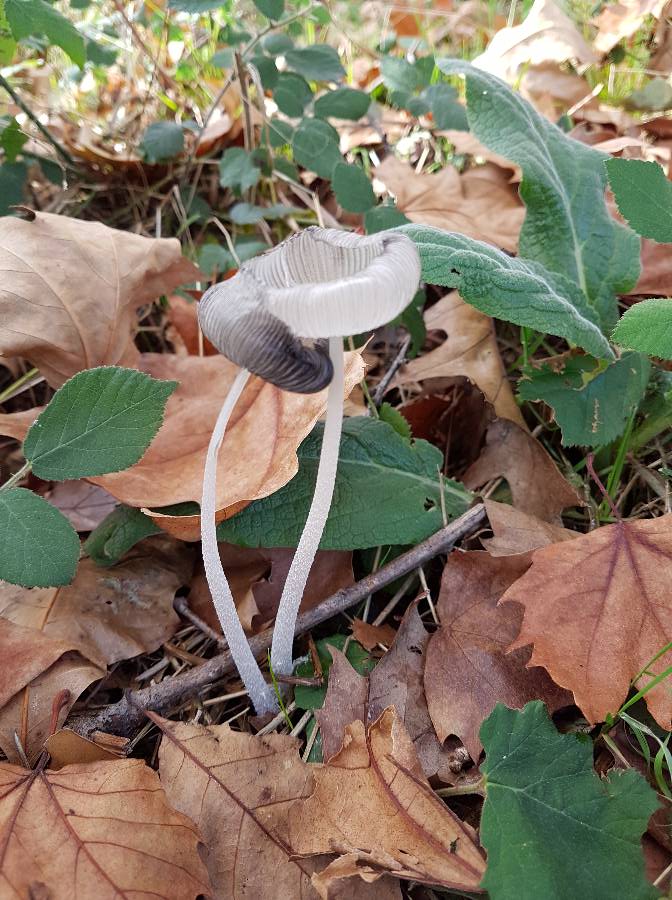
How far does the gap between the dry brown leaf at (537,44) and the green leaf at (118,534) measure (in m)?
2.78

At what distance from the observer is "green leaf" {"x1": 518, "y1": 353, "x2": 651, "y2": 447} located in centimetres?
207

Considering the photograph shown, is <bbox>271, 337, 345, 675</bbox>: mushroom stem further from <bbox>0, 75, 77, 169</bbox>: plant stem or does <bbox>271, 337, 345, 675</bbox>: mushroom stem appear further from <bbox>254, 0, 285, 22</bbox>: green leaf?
<bbox>0, 75, 77, 169</bbox>: plant stem

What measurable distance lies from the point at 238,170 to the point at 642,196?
1624mm

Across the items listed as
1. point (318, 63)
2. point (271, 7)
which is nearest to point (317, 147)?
point (318, 63)

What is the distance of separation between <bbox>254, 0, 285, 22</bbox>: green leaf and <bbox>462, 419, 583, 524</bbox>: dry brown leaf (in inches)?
65.8

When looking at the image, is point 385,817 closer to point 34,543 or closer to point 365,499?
point 365,499

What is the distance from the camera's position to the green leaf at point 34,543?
1621mm

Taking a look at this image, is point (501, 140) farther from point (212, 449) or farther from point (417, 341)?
point (212, 449)

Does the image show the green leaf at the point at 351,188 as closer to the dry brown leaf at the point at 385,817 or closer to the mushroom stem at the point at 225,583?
the mushroom stem at the point at 225,583

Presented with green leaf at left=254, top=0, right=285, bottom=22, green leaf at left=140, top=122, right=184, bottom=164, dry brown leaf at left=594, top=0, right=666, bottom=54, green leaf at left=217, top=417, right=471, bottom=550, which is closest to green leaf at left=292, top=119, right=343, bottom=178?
green leaf at left=254, top=0, right=285, bottom=22

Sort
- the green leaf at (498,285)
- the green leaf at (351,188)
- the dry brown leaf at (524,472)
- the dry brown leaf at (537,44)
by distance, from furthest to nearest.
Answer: the dry brown leaf at (537,44) → the green leaf at (351,188) → the dry brown leaf at (524,472) → the green leaf at (498,285)

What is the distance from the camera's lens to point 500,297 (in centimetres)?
192

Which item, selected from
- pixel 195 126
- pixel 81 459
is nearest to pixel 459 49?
pixel 195 126

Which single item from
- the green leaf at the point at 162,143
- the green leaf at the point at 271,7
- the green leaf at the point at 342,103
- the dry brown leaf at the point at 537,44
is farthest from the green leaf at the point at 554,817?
the dry brown leaf at the point at 537,44
